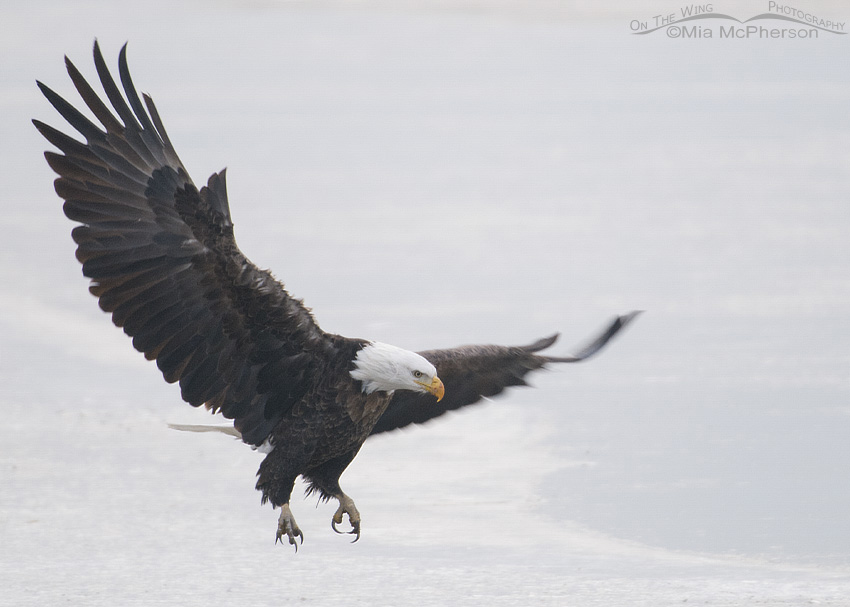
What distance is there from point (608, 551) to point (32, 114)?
25.9ft

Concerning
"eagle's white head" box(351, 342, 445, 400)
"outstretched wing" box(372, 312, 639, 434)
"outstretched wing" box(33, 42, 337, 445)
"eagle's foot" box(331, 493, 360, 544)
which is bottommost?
"eagle's foot" box(331, 493, 360, 544)

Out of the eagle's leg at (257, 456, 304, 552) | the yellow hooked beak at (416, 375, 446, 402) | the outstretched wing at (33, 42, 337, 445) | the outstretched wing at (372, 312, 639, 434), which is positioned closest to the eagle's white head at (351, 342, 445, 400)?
the yellow hooked beak at (416, 375, 446, 402)

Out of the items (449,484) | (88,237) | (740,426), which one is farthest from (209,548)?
(740,426)

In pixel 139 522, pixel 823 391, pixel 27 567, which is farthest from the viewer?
pixel 823 391

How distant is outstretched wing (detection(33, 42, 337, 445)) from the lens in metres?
4.83

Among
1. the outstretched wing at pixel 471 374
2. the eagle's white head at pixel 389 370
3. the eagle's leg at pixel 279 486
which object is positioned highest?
the eagle's white head at pixel 389 370

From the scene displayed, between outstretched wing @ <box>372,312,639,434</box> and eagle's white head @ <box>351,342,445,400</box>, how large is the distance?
52 centimetres

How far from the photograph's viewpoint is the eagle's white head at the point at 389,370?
495cm

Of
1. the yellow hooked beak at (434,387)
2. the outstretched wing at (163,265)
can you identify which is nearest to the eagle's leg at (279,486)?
the outstretched wing at (163,265)

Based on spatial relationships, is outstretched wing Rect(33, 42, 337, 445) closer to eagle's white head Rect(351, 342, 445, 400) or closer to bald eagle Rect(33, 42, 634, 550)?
bald eagle Rect(33, 42, 634, 550)

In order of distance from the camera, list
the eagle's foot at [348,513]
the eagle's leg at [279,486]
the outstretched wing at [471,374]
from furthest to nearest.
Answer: the outstretched wing at [471,374], the eagle's foot at [348,513], the eagle's leg at [279,486]

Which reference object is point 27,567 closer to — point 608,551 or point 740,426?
point 608,551

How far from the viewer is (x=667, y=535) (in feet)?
19.6

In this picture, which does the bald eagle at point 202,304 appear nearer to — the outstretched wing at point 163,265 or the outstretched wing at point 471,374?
the outstretched wing at point 163,265
